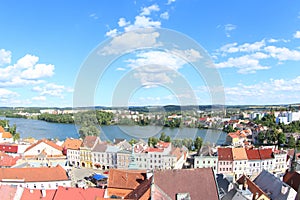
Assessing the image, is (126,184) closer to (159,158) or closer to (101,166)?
(159,158)

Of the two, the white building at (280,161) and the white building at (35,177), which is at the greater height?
the white building at (35,177)

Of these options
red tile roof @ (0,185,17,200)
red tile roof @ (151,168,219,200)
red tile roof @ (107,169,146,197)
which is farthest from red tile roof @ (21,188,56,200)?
red tile roof @ (151,168,219,200)

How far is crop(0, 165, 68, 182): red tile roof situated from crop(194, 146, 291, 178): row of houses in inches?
532

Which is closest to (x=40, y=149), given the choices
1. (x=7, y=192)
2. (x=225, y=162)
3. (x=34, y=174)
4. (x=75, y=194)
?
(x=34, y=174)

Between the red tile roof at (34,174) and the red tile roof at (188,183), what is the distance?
8.03m

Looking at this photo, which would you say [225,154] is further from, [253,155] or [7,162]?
[7,162]

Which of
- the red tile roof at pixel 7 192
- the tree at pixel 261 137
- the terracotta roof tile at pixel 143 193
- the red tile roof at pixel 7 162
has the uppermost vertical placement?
the terracotta roof tile at pixel 143 193

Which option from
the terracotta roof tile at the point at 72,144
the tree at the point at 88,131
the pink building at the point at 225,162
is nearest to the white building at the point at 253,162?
the pink building at the point at 225,162

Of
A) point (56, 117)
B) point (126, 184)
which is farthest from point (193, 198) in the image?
point (56, 117)

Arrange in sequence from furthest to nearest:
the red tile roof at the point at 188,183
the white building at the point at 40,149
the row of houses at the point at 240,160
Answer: the white building at the point at 40,149, the row of houses at the point at 240,160, the red tile roof at the point at 188,183

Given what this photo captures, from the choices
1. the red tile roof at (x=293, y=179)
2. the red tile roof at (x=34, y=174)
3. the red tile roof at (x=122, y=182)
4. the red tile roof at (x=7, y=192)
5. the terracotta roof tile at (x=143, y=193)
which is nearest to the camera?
the terracotta roof tile at (x=143, y=193)

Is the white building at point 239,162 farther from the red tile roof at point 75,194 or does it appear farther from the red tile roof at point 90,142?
the red tile roof at point 75,194

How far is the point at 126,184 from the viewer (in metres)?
14.6

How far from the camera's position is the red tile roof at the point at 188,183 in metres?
11.1
